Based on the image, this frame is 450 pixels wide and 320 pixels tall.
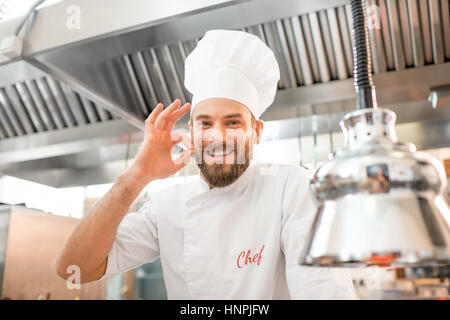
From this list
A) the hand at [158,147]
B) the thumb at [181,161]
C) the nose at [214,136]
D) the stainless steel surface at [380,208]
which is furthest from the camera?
the nose at [214,136]

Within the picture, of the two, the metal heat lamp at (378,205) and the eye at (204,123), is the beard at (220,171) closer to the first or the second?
the eye at (204,123)

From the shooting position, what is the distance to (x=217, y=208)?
1.14m

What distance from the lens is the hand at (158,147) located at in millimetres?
775

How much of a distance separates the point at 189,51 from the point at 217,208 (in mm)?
639

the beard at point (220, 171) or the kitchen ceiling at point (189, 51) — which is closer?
the kitchen ceiling at point (189, 51)

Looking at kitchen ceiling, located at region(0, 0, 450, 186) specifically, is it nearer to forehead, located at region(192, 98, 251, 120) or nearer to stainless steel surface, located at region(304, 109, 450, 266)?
forehead, located at region(192, 98, 251, 120)

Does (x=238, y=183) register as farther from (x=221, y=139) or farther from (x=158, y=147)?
(x=158, y=147)

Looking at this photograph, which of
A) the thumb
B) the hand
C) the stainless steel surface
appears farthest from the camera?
the thumb

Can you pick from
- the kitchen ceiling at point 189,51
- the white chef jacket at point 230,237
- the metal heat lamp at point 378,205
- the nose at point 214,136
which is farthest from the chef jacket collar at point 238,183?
the metal heat lamp at point 378,205

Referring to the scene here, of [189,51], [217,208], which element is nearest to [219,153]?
[217,208]

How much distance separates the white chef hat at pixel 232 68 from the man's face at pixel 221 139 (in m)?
0.04

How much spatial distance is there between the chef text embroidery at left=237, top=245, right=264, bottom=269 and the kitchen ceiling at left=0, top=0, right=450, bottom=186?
0.62 metres

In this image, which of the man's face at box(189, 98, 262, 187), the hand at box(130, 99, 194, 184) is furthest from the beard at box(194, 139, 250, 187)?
the hand at box(130, 99, 194, 184)

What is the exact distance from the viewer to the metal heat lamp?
32 cm
